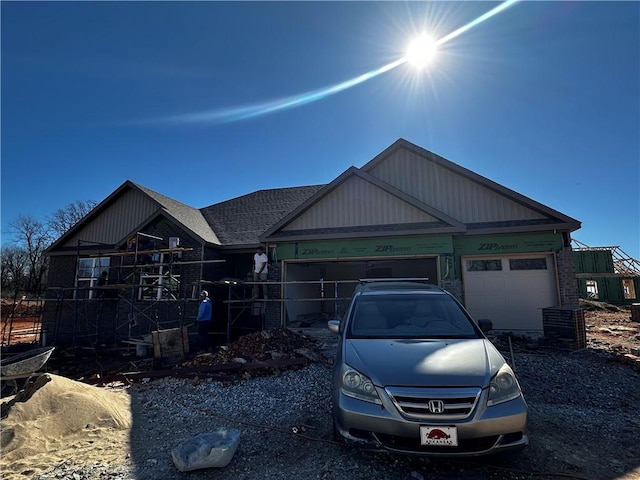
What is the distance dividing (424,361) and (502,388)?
762 mm

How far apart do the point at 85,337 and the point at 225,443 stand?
1533 cm

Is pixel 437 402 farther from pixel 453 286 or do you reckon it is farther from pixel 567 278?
pixel 567 278

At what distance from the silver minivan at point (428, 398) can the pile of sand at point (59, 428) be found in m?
3.11

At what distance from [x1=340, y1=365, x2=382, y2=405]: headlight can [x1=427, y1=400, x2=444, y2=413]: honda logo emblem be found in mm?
461

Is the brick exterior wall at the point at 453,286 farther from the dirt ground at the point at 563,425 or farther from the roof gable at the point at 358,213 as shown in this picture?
the dirt ground at the point at 563,425

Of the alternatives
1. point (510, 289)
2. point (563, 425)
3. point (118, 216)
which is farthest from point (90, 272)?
point (563, 425)

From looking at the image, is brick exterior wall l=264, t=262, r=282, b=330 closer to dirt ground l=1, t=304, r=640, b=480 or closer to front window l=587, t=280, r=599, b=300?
dirt ground l=1, t=304, r=640, b=480

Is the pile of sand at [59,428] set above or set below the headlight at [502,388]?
below

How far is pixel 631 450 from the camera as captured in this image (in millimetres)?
3982

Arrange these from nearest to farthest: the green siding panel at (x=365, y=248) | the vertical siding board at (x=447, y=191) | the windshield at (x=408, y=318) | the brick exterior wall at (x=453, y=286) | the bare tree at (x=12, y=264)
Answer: the windshield at (x=408, y=318) → the brick exterior wall at (x=453, y=286) → the green siding panel at (x=365, y=248) → the vertical siding board at (x=447, y=191) → the bare tree at (x=12, y=264)

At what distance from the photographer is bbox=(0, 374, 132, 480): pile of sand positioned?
400cm

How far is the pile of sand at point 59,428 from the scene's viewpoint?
4.00m

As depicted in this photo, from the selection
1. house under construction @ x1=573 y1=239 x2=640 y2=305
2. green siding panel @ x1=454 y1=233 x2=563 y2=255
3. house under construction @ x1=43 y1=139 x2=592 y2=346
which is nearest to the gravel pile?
house under construction @ x1=43 y1=139 x2=592 y2=346

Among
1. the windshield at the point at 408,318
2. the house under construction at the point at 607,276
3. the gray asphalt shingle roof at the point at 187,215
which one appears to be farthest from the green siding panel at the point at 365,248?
the house under construction at the point at 607,276
